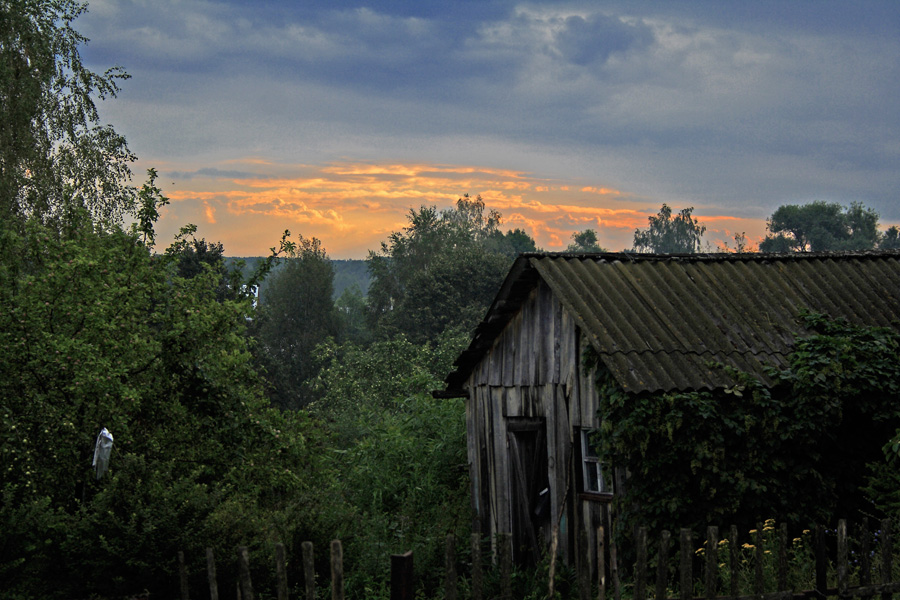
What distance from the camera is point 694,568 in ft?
30.9

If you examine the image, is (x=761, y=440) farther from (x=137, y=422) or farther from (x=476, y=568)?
(x=137, y=422)

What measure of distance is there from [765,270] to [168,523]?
9.68m

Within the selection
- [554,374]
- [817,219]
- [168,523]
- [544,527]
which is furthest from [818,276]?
[817,219]

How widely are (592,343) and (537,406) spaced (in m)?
2.20

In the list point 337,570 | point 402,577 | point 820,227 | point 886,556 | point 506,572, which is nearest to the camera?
point 402,577

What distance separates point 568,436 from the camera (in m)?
11.2

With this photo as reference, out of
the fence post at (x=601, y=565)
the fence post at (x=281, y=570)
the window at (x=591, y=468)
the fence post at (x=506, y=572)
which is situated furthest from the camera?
the window at (x=591, y=468)

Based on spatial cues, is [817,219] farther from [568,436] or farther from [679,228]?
[568,436]

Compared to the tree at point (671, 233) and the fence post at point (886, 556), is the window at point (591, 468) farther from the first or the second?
the tree at point (671, 233)

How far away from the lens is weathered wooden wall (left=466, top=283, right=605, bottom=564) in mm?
11008

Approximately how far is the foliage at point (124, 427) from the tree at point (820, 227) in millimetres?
75329

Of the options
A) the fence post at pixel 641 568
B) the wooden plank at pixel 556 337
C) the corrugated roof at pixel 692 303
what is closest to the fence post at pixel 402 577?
the fence post at pixel 641 568

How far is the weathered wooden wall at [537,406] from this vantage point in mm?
11008

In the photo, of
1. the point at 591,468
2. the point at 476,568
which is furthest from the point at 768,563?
the point at 476,568
